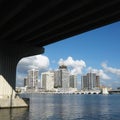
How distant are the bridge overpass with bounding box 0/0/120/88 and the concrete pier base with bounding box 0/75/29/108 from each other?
32.2 inches

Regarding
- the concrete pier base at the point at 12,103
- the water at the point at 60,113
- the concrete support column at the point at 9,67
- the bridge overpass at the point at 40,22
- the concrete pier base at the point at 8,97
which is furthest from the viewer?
the concrete support column at the point at 9,67

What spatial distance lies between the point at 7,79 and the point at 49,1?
23627 millimetres

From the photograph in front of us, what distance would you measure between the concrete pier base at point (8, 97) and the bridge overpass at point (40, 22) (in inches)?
32.2

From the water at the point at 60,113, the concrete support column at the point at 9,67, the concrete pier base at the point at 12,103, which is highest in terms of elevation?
the concrete support column at the point at 9,67

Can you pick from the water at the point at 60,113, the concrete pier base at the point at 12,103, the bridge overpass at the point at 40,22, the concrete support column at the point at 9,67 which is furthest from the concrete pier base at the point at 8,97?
the water at the point at 60,113

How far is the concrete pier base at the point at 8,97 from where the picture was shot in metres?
46.8

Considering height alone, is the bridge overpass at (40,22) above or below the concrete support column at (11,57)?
above

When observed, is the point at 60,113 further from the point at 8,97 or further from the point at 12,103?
the point at 8,97

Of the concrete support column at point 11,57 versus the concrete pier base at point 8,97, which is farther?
the concrete support column at point 11,57


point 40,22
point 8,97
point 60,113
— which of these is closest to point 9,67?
point 8,97

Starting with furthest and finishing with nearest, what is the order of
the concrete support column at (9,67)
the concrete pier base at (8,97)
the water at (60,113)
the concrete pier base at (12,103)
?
1. the concrete support column at (9,67)
2. the concrete pier base at (8,97)
3. the concrete pier base at (12,103)
4. the water at (60,113)

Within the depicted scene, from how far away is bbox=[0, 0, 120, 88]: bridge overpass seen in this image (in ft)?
93.5

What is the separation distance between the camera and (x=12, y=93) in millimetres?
48781

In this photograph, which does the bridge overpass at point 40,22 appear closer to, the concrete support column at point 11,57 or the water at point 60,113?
the concrete support column at point 11,57
